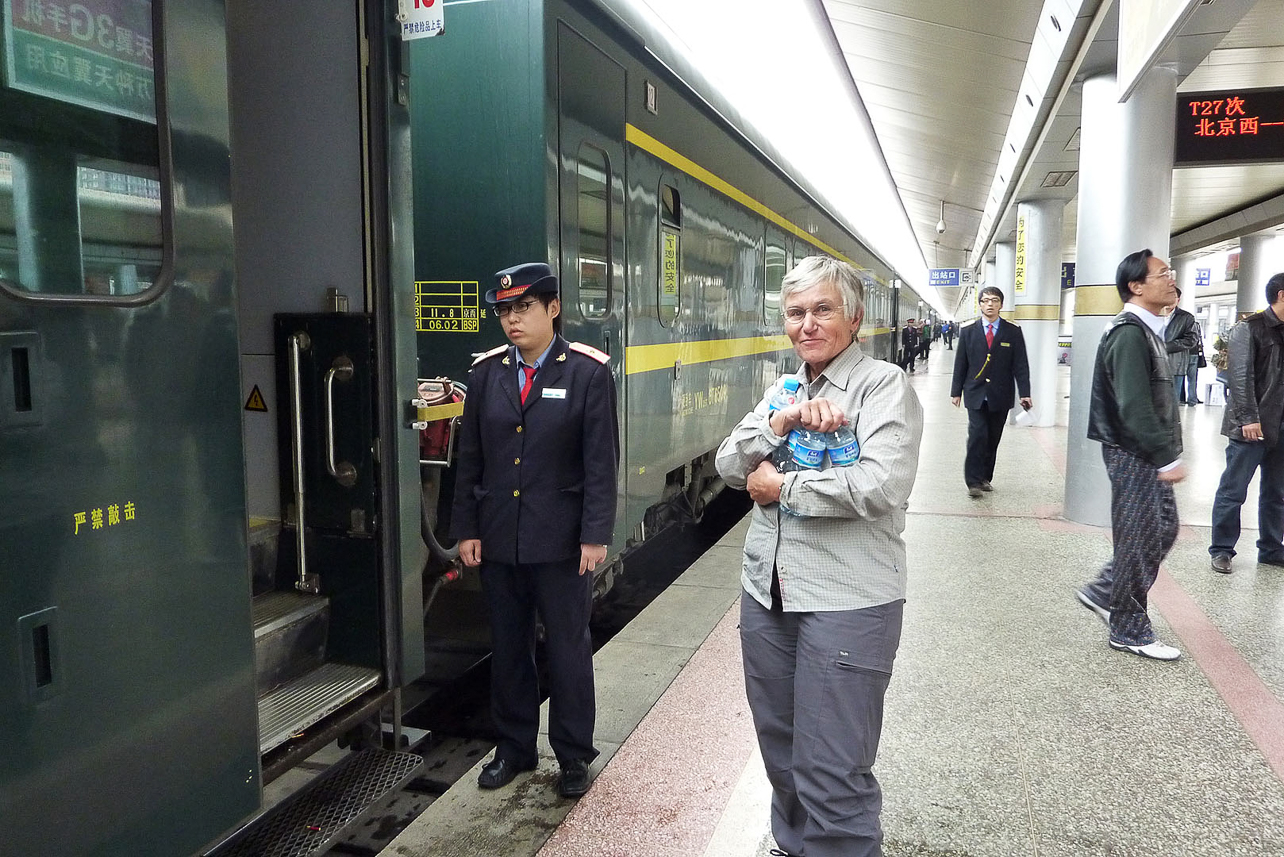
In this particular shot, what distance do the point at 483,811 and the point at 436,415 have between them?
1331 millimetres

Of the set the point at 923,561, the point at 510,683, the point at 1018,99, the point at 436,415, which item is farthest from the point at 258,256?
the point at 1018,99

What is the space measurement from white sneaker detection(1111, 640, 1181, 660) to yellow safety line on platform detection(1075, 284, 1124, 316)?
346cm

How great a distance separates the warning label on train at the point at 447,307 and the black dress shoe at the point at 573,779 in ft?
6.14

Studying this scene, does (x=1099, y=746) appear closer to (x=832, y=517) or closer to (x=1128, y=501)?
(x=1128, y=501)

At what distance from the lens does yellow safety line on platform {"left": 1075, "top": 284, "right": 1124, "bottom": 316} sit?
283 inches

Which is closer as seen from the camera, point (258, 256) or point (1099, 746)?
point (258, 256)

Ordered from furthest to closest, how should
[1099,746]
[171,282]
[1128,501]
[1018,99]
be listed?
[1018,99]
[1128,501]
[1099,746]
[171,282]

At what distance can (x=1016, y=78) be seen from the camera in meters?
11.5

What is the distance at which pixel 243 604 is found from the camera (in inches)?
91.7

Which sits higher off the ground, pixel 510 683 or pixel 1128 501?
pixel 1128 501

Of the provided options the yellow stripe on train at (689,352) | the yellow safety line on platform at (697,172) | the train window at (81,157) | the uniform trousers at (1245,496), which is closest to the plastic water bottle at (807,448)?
the train window at (81,157)

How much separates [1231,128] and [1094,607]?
14.1 ft

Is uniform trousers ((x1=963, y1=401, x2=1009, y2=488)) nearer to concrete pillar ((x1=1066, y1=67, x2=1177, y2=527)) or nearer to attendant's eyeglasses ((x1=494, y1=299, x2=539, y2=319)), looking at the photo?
concrete pillar ((x1=1066, y1=67, x2=1177, y2=527))

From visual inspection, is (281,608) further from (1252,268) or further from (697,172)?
→ (1252,268)
